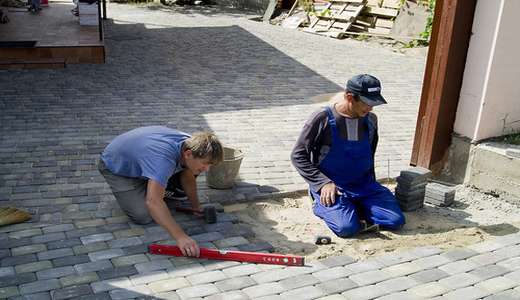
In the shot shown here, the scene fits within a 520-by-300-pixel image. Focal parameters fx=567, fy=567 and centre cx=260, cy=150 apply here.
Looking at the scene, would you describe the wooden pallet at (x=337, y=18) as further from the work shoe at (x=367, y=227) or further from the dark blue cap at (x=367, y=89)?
the work shoe at (x=367, y=227)

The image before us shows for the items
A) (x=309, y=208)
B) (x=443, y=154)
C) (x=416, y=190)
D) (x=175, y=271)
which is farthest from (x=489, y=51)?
(x=175, y=271)

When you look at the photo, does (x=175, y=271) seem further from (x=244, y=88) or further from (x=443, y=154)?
(x=244, y=88)

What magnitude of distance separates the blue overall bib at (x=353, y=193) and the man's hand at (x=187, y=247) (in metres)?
1.20

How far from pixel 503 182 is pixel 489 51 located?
1260 millimetres

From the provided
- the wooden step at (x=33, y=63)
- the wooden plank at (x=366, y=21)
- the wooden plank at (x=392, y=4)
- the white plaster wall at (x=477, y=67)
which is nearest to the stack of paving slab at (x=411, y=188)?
the white plaster wall at (x=477, y=67)

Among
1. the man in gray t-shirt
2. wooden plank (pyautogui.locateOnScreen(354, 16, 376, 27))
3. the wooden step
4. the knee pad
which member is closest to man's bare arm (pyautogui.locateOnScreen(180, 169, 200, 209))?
the man in gray t-shirt

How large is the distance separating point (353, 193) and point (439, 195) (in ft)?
3.21

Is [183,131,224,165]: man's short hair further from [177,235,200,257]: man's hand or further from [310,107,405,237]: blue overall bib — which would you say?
[310,107,405,237]: blue overall bib

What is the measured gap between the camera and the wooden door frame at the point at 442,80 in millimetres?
5414

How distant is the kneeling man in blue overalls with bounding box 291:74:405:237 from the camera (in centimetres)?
460

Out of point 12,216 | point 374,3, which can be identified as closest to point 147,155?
point 12,216

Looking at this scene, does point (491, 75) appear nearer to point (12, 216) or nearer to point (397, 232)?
point (397, 232)

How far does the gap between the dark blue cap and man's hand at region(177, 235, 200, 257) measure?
68.1 inches

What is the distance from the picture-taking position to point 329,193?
4.63 meters
